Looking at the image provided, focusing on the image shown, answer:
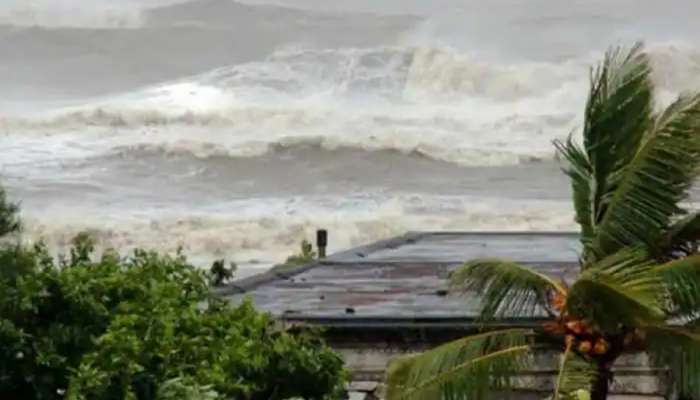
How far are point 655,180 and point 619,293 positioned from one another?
3.23ft

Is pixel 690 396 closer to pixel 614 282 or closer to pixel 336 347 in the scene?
pixel 614 282

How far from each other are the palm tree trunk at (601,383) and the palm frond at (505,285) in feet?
2.17

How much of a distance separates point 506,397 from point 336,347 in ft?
6.25

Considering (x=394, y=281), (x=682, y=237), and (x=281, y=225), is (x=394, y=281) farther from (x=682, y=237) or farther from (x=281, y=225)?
(x=281, y=225)

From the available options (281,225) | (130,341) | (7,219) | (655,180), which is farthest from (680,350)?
(281,225)

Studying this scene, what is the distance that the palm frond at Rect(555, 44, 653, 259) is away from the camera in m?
10.3

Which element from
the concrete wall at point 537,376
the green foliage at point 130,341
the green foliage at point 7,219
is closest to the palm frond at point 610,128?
the concrete wall at point 537,376

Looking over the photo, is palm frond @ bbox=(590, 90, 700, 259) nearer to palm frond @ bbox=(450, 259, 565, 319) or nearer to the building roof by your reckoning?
palm frond @ bbox=(450, 259, 565, 319)

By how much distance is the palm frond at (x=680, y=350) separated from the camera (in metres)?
9.77

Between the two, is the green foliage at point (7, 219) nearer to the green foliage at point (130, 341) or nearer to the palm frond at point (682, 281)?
the green foliage at point (130, 341)

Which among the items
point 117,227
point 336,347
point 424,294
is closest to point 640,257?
point 336,347

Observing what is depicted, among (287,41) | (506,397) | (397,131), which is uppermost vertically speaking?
(287,41)

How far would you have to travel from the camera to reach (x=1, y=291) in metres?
9.18

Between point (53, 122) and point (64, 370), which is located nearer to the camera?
point (64, 370)
